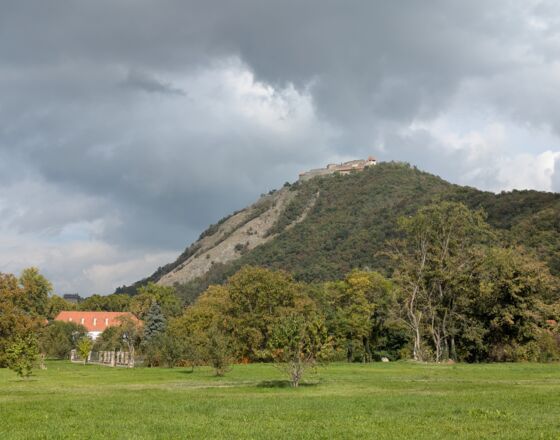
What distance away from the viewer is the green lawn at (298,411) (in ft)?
52.5

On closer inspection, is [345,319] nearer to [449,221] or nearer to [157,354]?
[449,221]

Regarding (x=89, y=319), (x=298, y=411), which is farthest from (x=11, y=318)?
(x=89, y=319)

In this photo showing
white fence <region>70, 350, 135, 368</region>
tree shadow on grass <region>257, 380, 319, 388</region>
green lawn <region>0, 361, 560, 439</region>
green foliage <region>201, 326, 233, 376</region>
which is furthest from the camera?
white fence <region>70, 350, 135, 368</region>

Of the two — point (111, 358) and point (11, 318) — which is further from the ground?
point (11, 318)

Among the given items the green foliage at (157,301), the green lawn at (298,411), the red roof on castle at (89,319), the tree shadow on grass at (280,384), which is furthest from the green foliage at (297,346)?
the red roof on castle at (89,319)

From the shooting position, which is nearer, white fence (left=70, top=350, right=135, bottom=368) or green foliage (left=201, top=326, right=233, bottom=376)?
green foliage (left=201, top=326, right=233, bottom=376)

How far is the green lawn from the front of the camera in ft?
52.5

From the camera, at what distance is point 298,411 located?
20500mm

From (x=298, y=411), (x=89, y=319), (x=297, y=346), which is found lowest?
(x=298, y=411)

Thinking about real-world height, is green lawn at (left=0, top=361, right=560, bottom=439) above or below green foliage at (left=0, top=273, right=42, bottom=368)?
below

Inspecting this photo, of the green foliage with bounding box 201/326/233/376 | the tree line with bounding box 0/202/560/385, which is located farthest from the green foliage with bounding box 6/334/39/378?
the tree line with bounding box 0/202/560/385

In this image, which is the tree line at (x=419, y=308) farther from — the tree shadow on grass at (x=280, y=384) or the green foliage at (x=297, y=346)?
the green foliage at (x=297, y=346)

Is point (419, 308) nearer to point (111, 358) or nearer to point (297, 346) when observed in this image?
point (297, 346)

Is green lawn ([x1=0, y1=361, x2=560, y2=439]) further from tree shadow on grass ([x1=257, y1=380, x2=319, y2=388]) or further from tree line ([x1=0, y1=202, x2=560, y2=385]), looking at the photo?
tree line ([x1=0, y1=202, x2=560, y2=385])
